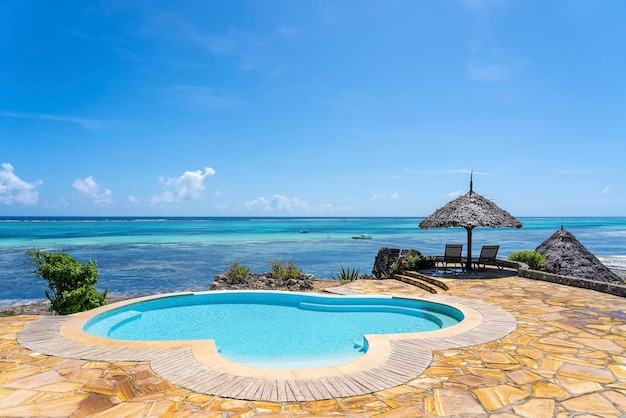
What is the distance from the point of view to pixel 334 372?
4.07 meters

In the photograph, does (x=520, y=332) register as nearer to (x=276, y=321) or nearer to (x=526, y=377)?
(x=526, y=377)

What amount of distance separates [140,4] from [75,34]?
139 inches

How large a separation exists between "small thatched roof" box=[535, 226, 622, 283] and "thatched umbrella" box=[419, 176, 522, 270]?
2590 mm

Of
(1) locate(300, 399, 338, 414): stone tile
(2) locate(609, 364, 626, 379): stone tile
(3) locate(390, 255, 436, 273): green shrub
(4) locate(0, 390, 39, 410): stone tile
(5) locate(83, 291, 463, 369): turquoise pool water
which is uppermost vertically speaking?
(3) locate(390, 255, 436, 273): green shrub

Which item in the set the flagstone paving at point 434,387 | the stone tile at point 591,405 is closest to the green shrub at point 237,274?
the flagstone paving at point 434,387

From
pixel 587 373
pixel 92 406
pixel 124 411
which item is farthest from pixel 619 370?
pixel 92 406

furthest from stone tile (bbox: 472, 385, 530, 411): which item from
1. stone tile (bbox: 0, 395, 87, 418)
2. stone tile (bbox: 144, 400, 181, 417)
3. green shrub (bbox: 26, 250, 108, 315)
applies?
green shrub (bbox: 26, 250, 108, 315)

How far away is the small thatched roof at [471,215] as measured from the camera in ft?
37.1

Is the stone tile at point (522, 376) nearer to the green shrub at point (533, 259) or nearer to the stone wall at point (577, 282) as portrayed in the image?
the stone wall at point (577, 282)

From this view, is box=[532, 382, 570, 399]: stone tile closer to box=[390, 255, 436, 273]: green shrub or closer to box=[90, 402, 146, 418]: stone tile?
box=[90, 402, 146, 418]: stone tile

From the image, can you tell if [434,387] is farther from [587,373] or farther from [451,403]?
[587,373]

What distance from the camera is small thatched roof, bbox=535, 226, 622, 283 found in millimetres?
12453

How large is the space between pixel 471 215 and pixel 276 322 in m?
7.23

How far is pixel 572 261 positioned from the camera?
12812 millimetres
